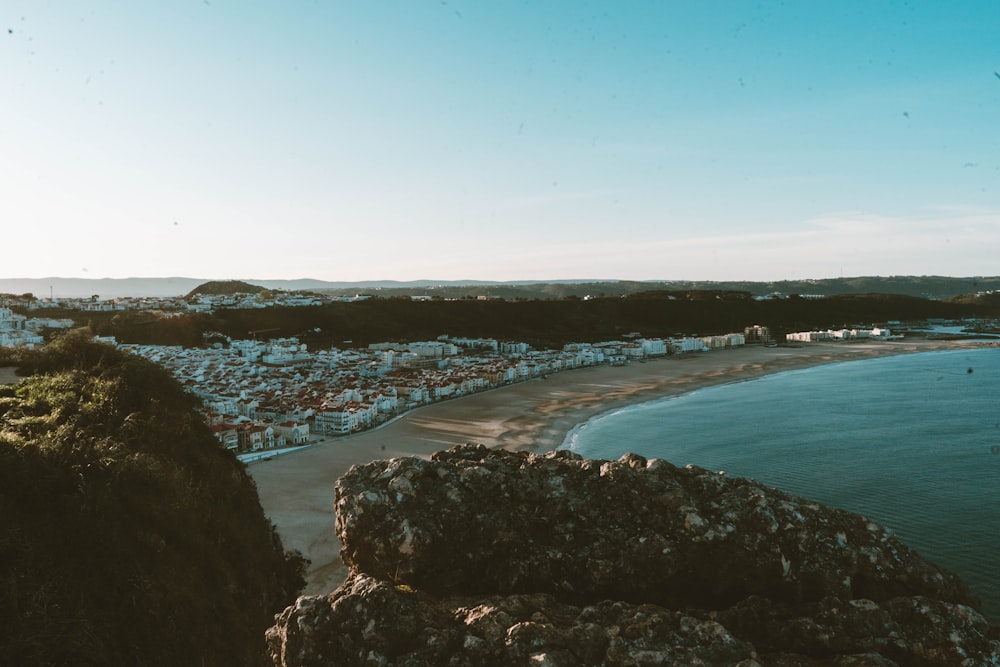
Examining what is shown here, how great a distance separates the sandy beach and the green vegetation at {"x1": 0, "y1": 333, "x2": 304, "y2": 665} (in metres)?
5.57

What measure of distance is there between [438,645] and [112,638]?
4.12 m

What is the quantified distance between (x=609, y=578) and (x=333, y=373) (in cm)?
5274

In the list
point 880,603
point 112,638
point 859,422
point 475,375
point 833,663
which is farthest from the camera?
point 475,375

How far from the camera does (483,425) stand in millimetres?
38031

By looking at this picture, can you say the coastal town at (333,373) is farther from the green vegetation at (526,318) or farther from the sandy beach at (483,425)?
the green vegetation at (526,318)

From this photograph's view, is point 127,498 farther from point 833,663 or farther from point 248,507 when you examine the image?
point 833,663

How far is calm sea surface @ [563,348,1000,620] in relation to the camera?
2098 cm

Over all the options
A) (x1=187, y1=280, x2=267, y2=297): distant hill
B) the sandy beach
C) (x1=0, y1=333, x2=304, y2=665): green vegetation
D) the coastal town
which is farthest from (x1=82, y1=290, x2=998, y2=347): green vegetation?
(x1=187, y1=280, x2=267, y2=297): distant hill

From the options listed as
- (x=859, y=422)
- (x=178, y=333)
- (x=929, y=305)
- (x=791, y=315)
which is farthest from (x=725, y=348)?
(x=929, y=305)

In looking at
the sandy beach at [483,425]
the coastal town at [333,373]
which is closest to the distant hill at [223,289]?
the coastal town at [333,373]

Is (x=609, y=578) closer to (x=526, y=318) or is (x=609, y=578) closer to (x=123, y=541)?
(x=123, y=541)

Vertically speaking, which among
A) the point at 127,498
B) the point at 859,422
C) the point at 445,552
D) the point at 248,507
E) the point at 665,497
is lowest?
the point at 859,422

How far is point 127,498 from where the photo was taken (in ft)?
27.1

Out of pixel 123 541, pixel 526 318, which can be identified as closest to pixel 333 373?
pixel 123 541
